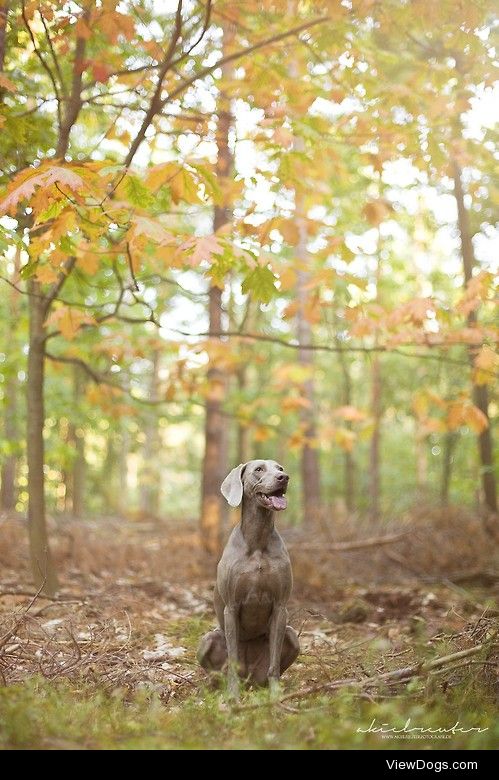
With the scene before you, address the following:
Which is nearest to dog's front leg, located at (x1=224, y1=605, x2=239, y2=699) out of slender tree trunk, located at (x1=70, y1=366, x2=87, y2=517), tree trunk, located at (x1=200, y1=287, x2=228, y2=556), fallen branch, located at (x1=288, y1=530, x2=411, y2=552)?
tree trunk, located at (x1=200, y1=287, x2=228, y2=556)

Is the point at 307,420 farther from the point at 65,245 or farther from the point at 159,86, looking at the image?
the point at 159,86

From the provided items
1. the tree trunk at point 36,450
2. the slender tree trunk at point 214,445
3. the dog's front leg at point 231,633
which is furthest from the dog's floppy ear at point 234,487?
the slender tree trunk at point 214,445

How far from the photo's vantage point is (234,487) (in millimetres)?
4574

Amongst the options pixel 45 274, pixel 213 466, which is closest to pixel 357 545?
pixel 213 466

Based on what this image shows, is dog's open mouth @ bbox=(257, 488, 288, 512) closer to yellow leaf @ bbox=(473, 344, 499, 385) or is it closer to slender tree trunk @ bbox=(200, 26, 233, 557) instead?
yellow leaf @ bbox=(473, 344, 499, 385)

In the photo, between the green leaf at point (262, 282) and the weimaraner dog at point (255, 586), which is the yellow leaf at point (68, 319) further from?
the weimaraner dog at point (255, 586)

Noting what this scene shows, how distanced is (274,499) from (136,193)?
253 centimetres

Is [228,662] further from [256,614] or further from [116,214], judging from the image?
[116,214]

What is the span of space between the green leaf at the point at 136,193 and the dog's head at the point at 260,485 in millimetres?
2167

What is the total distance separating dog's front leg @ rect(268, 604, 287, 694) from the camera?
4.41m

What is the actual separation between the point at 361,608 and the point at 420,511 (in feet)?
13.1

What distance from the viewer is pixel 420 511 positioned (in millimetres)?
10789

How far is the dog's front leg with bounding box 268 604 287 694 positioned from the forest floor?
0.18m

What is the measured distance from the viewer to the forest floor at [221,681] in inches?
140
